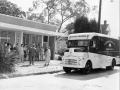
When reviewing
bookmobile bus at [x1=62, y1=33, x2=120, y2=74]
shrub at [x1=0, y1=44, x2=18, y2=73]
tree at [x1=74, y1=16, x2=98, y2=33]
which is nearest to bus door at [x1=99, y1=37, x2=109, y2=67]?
bookmobile bus at [x1=62, y1=33, x2=120, y2=74]

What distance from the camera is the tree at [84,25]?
113 feet

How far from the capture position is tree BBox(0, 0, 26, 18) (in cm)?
3866

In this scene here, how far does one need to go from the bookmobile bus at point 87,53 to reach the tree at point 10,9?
29.6 meters

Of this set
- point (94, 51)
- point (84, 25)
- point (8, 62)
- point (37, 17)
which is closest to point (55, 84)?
point (8, 62)

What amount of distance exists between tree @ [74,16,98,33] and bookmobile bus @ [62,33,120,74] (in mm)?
20310

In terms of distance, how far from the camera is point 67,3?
34.8 metres

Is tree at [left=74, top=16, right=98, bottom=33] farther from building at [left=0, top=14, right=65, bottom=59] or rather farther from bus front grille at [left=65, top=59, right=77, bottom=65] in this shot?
bus front grille at [left=65, top=59, right=77, bottom=65]

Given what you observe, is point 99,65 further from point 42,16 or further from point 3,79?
point 42,16

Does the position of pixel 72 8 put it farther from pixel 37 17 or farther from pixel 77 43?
pixel 77 43

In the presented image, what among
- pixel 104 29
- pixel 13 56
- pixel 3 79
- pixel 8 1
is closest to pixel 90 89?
pixel 3 79

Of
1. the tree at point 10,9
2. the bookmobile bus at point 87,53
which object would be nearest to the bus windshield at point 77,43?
the bookmobile bus at point 87,53

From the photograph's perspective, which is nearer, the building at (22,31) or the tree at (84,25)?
the building at (22,31)

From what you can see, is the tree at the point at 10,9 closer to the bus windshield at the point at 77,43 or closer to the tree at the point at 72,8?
the tree at the point at 72,8

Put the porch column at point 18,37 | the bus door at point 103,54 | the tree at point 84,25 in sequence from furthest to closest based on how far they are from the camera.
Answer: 1. the tree at point 84,25
2. the porch column at point 18,37
3. the bus door at point 103,54
